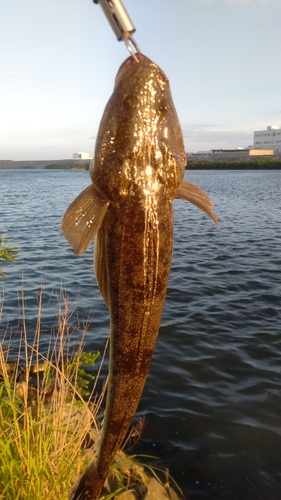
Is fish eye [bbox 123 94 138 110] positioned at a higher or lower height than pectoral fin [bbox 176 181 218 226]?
higher

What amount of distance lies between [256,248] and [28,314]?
37.9ft

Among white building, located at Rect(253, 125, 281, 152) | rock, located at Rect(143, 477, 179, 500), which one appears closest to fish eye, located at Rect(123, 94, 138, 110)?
rock, located at Rect(143, 477, 179, 500)

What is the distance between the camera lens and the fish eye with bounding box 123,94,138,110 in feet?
8.46

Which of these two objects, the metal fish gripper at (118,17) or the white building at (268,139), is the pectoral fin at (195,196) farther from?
the white building at (268,139)

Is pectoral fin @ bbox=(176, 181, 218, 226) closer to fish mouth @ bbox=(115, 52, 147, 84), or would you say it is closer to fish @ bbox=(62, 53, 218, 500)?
fish @ bbox=(62, 53, 218, 500)

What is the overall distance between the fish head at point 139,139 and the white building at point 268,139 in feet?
513

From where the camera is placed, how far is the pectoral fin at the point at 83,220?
7.65 feet

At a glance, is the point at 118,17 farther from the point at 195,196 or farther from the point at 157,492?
the point at 157,492

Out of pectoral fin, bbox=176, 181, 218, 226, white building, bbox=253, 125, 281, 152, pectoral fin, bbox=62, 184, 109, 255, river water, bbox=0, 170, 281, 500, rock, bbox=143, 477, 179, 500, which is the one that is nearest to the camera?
pectoral fin, bbox=62, 184, 109, 255

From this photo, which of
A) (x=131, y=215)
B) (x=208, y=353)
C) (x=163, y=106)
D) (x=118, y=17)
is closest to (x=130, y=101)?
(x=163, y=106)

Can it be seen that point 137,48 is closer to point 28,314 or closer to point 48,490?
point 48,490

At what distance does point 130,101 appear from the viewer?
259cm

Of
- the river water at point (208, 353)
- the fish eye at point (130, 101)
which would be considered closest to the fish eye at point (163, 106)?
the fish eye at point (130, 101)

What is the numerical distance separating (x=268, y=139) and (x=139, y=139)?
16664 centimetres
